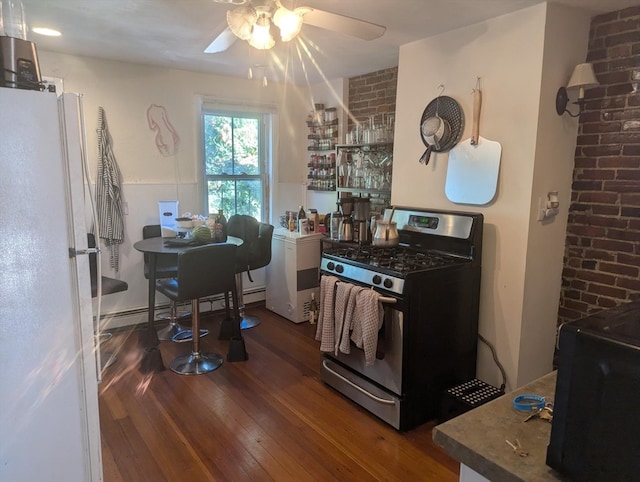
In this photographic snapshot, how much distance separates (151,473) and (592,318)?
2077mm

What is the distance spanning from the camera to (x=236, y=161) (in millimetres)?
4465

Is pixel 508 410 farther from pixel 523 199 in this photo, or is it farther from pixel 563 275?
pixel 563 275

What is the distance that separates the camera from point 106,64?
141 inches

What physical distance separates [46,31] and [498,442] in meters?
3.44

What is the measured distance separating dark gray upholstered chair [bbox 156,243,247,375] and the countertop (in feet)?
7.36

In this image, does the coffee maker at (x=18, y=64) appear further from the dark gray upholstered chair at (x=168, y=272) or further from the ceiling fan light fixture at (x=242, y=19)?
the dark gray upholstered chair at (x=168, y=272)

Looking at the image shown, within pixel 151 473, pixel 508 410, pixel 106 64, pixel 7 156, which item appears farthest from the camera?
pixel 106 64

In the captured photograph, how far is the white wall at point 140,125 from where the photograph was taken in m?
3.54

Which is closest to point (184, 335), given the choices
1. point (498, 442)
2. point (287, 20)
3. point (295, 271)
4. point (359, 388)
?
point (295, 271)

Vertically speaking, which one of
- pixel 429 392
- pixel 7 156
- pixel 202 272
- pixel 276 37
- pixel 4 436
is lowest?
pixel 429 392

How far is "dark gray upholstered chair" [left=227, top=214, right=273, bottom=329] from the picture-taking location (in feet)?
12.5

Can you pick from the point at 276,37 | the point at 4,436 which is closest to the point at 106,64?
the point at 276,37

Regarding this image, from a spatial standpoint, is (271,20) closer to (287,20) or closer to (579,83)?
(287,20)

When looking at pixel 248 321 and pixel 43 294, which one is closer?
pixel 43 294
